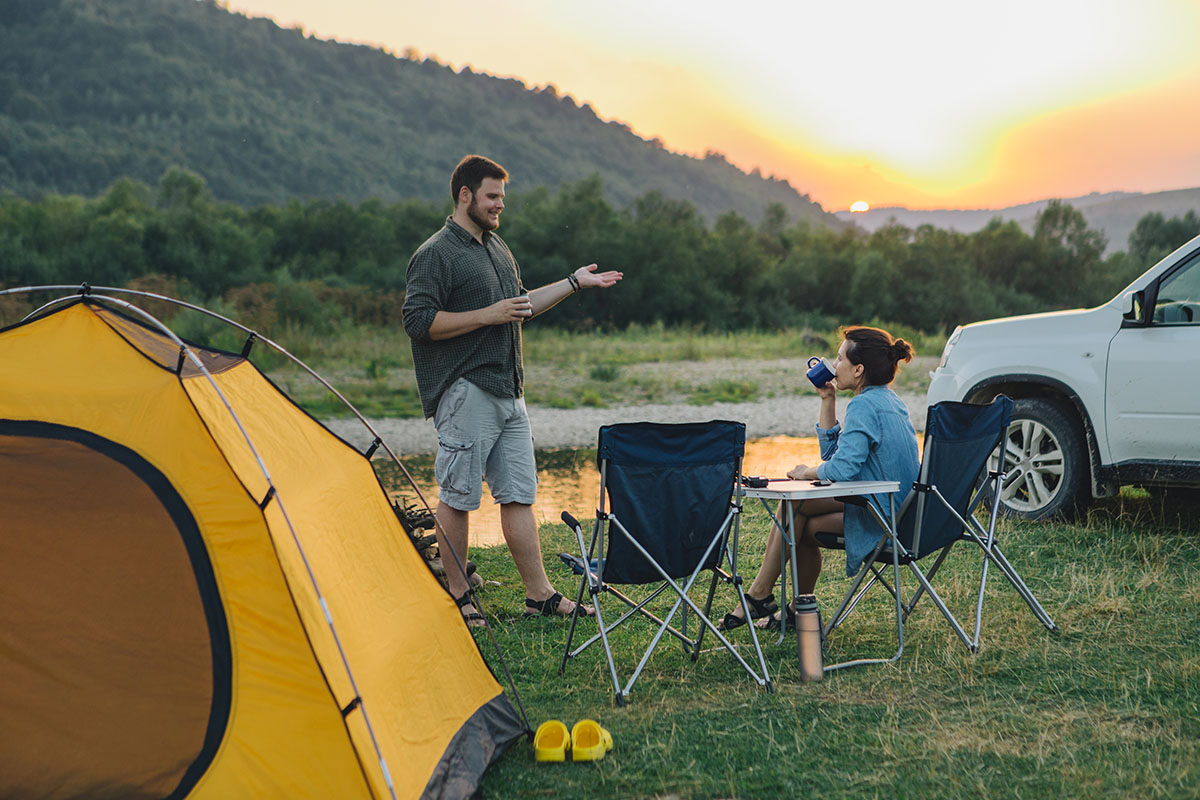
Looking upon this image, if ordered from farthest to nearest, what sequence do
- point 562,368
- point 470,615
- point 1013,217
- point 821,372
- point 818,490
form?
point 1013,217
point 562,368
point 470,615
point 821,372
point 818,490

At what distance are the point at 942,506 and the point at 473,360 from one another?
2.12m

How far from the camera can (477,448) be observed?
16.0 ft

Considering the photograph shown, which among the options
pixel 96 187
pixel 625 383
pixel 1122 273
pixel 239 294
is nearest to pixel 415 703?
pixel 625 383

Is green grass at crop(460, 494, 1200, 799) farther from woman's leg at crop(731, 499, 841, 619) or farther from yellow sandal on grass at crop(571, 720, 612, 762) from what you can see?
woman's leg at crop(731, 499, 841, 619)

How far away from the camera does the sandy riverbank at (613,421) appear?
529 inches

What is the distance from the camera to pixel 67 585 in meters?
3.33

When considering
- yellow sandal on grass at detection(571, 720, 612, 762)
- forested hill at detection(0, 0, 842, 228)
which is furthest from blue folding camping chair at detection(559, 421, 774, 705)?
forested hill at detection(0, 0, 842, 228)

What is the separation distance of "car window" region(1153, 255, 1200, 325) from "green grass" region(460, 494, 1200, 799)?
58.1 inches

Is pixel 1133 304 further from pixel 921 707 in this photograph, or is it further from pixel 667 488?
pixel 667 488

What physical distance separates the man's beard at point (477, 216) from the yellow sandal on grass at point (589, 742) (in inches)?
93.7

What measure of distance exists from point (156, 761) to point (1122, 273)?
58.6 metres

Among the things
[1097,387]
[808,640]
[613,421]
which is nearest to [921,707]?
[808,640]

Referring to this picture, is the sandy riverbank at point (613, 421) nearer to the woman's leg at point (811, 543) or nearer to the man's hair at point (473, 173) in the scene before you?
the man's hair at point (473, 173)

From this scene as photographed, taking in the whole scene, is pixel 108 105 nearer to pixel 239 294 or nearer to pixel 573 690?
pixel 239 294
